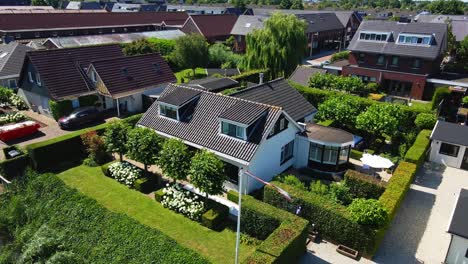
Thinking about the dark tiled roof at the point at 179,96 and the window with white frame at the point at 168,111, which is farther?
the window with white frame at the point at 168,111

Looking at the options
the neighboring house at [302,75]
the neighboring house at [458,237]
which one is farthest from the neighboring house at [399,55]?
the neighboring house at [458,237]

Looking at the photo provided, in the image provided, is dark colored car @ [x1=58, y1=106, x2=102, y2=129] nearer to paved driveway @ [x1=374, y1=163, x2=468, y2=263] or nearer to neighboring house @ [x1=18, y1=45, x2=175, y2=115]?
neighboring house @ [x1=18, y1=45, x2=175, y2=115]

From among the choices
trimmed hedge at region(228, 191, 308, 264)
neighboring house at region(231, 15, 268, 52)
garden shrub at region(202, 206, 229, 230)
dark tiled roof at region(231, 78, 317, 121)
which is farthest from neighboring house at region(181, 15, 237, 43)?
trimmed hedge at region(228, 191, 308, 264)

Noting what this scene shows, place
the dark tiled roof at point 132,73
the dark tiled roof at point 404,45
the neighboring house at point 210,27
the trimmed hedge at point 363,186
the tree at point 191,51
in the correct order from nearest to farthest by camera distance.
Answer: the trimmed hedge at point 363,186 < the dark tiled roof at point 132,73 < the dark tiled roof at point 404,45 < the tree at point 191,51 < the neighboring house at point 210,27

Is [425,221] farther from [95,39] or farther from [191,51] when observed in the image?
[95,39]

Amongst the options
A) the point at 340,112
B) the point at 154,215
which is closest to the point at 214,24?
the point at 340,112

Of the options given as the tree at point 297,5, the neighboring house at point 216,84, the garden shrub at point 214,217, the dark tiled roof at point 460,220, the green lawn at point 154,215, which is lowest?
the green lawn at point 154,215

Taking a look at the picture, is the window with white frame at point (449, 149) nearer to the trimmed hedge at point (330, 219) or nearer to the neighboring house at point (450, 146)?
the neighboring house at point (450, 146)
